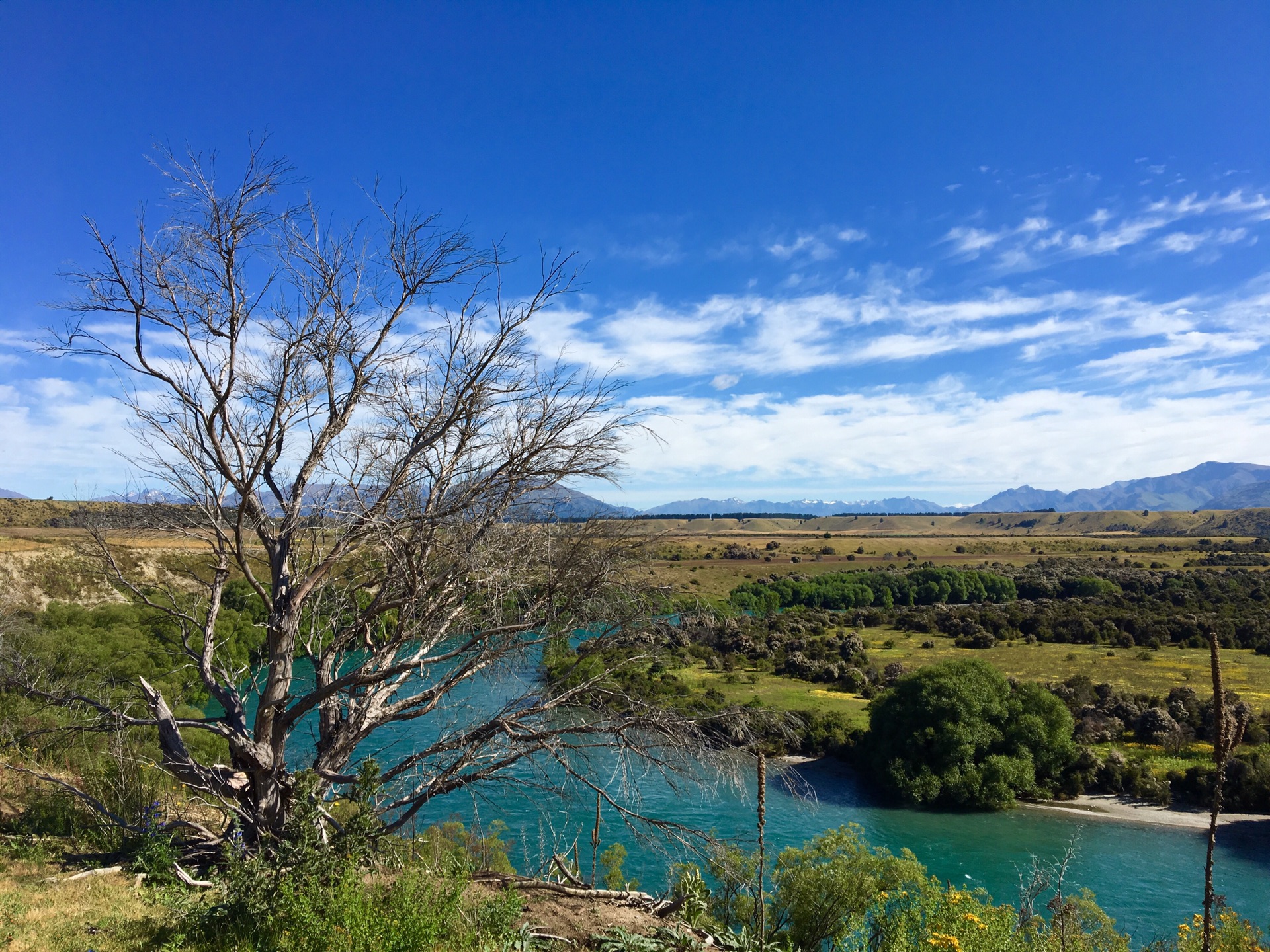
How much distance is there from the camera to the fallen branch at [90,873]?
7839mm

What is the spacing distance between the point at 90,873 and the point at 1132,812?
99.6 feet

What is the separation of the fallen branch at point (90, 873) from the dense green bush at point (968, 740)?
84.6 feet

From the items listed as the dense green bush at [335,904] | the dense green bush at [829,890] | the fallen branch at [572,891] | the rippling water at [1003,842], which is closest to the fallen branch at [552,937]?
the dense green bush at [335,904]

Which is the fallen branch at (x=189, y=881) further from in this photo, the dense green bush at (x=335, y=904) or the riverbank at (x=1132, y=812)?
the riverbank at (x=1132, y=812)

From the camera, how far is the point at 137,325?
23.4 ft

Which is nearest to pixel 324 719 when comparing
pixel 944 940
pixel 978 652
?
pixel 944 940

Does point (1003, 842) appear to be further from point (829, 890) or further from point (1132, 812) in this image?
point (829, 890)

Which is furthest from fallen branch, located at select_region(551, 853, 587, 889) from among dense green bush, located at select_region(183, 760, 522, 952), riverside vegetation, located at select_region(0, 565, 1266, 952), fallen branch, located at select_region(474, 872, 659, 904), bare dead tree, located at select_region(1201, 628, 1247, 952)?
bare dead tree, located at select_region(1201, 628, 1247, 952)

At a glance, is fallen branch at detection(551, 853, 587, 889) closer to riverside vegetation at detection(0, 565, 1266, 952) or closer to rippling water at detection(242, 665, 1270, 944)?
riverside vegetation at detection(0, 565, 1266, 952)

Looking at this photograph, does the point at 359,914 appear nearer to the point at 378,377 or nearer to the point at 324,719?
the point at 324,719

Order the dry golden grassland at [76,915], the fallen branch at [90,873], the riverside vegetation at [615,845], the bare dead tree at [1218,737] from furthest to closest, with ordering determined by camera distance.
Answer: the fallen branch at [90,873], the riverside vegetation at [615,845], the dry golden grassland at [76,915], the bare dead tree at [1218,737]

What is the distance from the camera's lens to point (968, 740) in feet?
91.2

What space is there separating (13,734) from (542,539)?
9750 millimetres

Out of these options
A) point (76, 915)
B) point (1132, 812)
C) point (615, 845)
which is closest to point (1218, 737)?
point (76, 915)
